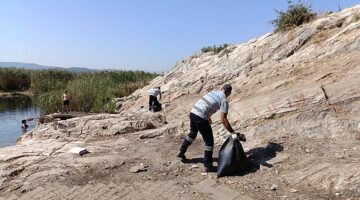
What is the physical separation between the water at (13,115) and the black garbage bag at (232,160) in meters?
12.1

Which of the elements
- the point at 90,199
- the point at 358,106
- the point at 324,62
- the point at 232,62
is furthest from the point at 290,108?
the point at 232,62

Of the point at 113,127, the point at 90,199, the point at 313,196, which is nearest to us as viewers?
the point at 313,196

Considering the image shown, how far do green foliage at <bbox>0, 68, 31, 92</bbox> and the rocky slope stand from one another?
3698 cm

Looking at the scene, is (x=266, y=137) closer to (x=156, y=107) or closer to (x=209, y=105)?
(x=209, y=105)

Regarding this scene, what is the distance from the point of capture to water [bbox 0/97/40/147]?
19.7 metres

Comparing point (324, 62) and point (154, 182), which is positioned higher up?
point (324, 62)

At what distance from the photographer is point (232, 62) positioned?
48.9ft

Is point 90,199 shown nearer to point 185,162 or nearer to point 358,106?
point 185,162

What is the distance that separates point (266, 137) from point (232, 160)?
168 centimetres

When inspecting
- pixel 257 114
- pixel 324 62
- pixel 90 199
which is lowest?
pixel 90 199

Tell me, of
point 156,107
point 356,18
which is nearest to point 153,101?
point 156,107

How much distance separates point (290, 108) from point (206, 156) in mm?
2555

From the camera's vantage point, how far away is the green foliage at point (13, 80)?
46.5 m

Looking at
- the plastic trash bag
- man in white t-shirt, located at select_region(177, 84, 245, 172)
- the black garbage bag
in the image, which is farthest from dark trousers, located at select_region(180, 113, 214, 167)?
the plastic trash bag
